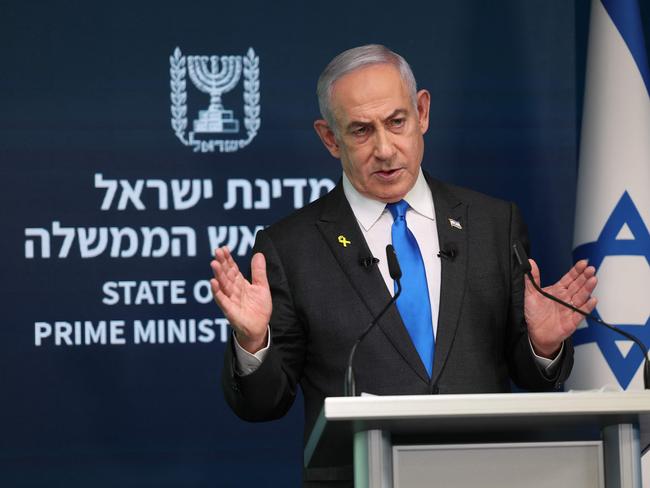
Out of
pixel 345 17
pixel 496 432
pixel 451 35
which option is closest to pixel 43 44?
pixel 345 17

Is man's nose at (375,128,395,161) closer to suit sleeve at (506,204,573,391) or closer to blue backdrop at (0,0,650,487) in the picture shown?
suit sleeve at (506,204,573,391)

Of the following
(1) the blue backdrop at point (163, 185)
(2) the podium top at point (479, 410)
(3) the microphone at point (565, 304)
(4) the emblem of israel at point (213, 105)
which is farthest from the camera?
(4) the emblem of israel at point (213, 105)

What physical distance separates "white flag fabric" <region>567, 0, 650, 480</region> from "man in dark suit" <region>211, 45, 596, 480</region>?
1.35 m

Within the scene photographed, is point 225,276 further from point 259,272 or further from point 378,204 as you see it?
point 378,204

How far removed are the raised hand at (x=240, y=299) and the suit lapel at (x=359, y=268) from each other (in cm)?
34

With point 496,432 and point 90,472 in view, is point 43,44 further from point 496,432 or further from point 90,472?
point 496,432

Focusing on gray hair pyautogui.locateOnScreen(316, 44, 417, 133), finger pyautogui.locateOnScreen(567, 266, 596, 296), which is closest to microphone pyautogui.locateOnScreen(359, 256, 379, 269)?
gray hair pyautogui.locateOnScreen(316, 44, 417, 133)

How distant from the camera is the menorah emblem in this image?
463 centimetres

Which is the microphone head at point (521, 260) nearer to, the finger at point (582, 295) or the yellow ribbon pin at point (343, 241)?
the finger at point (582, 295)

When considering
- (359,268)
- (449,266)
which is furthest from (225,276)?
(449,266)

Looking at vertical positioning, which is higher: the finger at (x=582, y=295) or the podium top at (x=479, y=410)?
the finger at (x=582, y=295)

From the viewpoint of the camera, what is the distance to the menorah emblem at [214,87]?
4.63m

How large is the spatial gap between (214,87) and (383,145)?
1.78 m

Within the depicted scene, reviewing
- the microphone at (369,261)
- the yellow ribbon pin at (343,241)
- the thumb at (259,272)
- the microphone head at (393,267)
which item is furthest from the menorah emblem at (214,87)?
the microphone head at (393,267)
